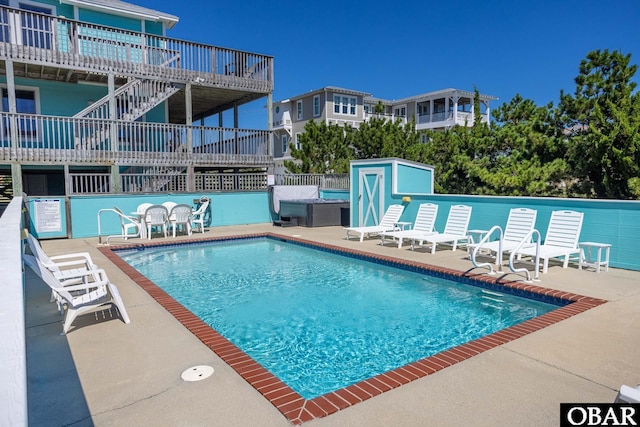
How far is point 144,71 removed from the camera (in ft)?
44.7

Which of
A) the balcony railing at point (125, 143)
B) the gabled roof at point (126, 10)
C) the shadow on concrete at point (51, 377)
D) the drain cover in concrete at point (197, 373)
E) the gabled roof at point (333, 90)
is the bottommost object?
the shadow on concrete at point (51, 377)

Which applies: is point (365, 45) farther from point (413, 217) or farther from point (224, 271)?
point (224, 271)

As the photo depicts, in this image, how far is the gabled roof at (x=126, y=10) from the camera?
15008 mm

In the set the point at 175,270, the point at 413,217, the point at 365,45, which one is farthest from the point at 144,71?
the point at 365,45

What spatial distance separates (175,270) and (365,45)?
2891 centimetres

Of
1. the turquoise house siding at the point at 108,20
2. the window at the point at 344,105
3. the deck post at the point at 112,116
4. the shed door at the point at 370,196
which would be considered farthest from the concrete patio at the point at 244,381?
the window at the point at 344,105

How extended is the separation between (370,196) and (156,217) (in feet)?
18.9

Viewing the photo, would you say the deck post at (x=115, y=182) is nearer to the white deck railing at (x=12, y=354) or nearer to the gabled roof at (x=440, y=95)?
the white deck railing at (x=12, y=354)

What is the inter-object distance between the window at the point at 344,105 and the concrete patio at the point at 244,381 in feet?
89.4

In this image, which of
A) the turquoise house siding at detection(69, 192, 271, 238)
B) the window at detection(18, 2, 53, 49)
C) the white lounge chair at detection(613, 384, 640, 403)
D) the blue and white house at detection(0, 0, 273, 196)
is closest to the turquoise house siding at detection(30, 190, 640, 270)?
the turquoise house siding at detection(69, 192, 271, 238)

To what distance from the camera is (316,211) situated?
520 inches

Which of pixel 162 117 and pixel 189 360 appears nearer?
pixel 189 360

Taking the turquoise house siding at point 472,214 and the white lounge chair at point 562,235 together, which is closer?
the white lounge chair at point 562,235

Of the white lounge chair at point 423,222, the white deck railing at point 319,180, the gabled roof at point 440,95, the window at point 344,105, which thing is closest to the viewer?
the white lounge chair at point 423,222
